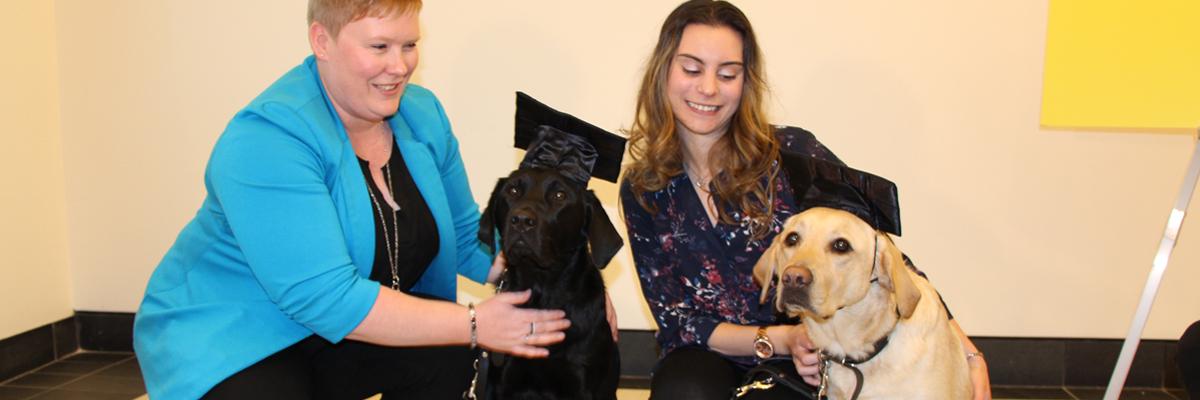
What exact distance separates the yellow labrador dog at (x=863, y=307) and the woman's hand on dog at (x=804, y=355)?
4 centimetres

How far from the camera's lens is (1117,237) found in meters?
3.54

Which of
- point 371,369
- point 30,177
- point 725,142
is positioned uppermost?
point 725,142

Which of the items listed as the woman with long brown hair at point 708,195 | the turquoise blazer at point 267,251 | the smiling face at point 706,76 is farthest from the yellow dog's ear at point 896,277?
the turquoise blazer at point 267,251

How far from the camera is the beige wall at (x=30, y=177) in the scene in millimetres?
3465

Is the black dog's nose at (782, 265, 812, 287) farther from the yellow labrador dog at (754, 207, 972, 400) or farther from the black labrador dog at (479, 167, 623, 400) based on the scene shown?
the black labrador dog at (479, 167, 623, 400)

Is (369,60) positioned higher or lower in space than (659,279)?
higher

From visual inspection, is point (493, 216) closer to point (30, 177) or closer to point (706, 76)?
point (706, 76)

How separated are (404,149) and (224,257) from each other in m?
0.49

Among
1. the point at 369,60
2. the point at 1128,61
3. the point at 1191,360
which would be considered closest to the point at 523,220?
the point at 369,60

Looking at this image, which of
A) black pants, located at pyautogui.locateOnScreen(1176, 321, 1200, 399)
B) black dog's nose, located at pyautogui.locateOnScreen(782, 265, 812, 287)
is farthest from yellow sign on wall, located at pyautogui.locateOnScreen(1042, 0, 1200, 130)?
black dog's nose, located at pyautogui.locateOnScreen(782, 265, 812, 287)

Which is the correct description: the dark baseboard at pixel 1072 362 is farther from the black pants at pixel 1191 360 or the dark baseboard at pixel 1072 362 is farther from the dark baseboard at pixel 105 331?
the dark baseboard at pixel 105 331

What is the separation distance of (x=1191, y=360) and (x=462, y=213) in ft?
6.43

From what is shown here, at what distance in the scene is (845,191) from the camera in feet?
6.57

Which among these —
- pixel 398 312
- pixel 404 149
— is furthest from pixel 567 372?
pixel 404 149
